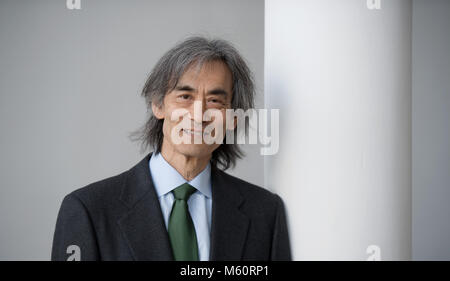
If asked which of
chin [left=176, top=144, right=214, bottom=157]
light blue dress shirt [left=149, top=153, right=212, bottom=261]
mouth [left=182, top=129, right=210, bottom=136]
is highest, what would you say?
mouth [left=182, top=129, right=210, bottom=136]

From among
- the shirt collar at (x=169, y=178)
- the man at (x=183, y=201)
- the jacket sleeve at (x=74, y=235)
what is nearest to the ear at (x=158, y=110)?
the man at (x=183, y=201)

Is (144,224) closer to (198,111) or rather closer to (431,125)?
(198,111)

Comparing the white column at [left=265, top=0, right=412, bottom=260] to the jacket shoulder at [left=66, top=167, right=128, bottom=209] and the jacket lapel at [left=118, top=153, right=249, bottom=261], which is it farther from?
the jacket shoulder at [left=66, top=167, right=128, bottom=209]

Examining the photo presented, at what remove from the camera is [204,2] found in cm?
367

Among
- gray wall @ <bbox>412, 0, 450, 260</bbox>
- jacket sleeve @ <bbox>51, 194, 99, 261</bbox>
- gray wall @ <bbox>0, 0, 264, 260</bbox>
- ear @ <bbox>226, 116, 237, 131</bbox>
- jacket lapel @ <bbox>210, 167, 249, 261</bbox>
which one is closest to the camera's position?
jacket sleeve @ <bbox>51, 194, 99, 261</bbox>

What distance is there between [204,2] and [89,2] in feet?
2.50

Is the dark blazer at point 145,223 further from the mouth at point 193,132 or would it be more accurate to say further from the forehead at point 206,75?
the forehead at point 206,75

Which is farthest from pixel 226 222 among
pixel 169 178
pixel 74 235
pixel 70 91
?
pixel 70 91

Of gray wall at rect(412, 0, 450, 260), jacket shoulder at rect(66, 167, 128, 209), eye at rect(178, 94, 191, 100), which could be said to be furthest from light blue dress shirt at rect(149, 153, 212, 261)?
gray wall at rect(412, 0, 450, 260)

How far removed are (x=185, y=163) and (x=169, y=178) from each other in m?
0.07

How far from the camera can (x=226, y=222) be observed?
5.90ft

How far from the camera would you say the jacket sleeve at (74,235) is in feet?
5.40

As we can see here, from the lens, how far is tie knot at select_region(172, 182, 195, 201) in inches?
70.1

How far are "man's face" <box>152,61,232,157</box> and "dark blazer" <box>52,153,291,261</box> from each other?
0.16 meters
